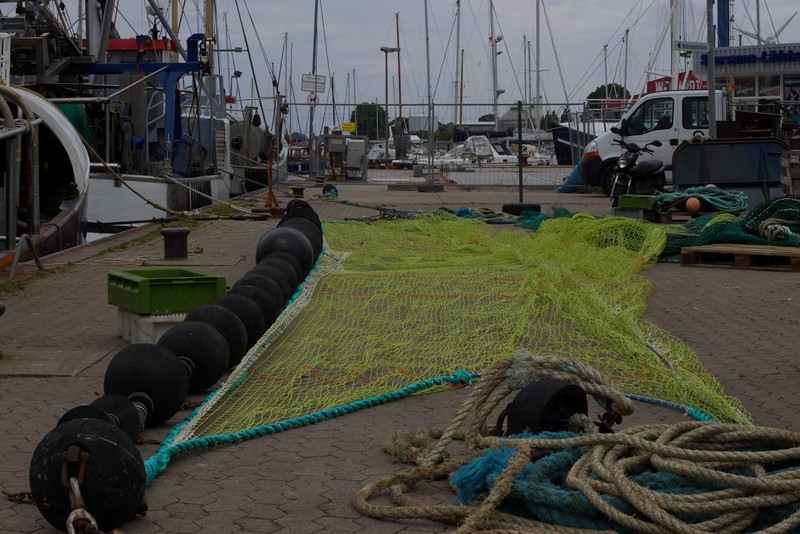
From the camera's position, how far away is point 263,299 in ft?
20.2

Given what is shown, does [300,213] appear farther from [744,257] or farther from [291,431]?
[291,431]

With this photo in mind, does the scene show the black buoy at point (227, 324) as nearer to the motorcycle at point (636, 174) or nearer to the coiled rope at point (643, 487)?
the coiled rope at point (643, 487)

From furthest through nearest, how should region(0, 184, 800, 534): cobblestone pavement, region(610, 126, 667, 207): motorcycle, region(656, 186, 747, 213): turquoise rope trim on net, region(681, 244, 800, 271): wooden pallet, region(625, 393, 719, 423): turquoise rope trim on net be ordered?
region(610, 126, 667, 207): motorcycle < region(656, 186, 747, 213): turquoise rope trim on net < region(681, 244, 800, 271): wooden pallet < region(625, 393, 719, 423): turquoise rope trim on net < region(0, 184, 800, 534): cobblestone pavement

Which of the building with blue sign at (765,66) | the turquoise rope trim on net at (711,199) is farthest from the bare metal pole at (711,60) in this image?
the building with blue sign at (765,66)

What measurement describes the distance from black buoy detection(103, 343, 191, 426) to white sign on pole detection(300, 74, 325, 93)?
27212 mm

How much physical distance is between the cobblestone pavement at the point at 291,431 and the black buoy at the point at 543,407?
441 mm

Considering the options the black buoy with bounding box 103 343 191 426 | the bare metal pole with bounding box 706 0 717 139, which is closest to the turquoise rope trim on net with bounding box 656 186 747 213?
the bare metal pole with bounding box 706 0 717 139

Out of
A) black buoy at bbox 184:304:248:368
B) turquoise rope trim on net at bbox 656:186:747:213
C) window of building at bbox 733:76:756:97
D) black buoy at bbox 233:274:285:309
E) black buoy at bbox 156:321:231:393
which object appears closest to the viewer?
black buoy at bbox 156:321:231:393

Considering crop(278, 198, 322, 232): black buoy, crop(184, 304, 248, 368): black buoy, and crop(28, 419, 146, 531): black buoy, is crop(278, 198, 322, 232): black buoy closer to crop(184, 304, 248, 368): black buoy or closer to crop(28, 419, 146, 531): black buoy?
crop(184, 304, 248, 368): black buoy

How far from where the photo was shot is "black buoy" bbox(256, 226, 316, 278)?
820 centimetres

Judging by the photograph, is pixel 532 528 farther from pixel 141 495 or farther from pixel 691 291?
pixel 691 291

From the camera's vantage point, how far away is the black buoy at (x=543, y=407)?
3498 millimetres

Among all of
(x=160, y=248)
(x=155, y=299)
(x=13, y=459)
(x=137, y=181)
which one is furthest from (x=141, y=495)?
(x=137, y=181)

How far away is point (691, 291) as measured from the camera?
859cm
